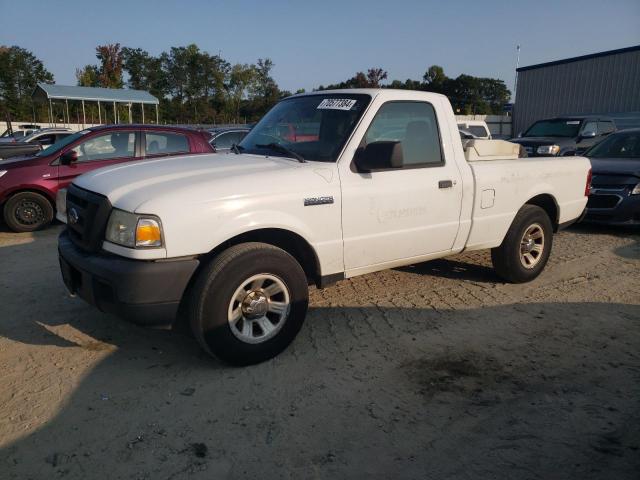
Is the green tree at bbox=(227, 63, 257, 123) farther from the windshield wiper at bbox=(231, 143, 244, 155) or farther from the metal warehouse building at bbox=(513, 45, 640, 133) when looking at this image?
the windshield wiper at bbox=(231, 143, 244, 155)

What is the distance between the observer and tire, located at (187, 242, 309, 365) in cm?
312

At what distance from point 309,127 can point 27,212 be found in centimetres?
569

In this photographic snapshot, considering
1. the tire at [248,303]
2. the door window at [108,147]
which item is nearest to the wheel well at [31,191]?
the door window at [108,147]

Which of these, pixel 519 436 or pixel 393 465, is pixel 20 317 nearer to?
pixel 393 465

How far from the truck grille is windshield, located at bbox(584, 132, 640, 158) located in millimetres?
8597

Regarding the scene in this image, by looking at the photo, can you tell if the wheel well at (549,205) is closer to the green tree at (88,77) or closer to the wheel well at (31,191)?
the wheel well at (31,191)

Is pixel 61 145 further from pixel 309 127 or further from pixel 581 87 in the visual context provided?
pixel 581 87

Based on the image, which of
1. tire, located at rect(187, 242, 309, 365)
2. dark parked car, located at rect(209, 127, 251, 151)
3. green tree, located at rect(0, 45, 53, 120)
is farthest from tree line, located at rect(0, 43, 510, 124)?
tire, located at rect(187, 242, 309, 365)

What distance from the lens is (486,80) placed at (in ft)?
234

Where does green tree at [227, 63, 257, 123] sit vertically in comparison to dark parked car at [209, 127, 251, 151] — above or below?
above

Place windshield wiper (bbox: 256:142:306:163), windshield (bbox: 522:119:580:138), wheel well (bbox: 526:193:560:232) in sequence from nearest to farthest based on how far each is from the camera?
windshield wiper (bbox: 256:142:306:163) → wheel well (bbox: 526:193:560:232) → windshield (bbox: 522:119:580:138)

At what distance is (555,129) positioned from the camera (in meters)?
13.2

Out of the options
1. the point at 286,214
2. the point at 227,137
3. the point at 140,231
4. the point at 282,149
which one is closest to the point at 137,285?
the point at 140,231

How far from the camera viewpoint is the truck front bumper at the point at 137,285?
292 cm
